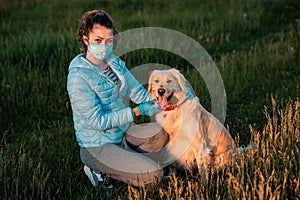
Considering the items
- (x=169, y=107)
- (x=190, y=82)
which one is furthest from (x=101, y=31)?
(x=190, y=82)

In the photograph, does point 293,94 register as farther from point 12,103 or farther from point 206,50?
point 12,103

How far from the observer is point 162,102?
485 centimetres

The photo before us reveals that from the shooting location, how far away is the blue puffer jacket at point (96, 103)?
4711 mm

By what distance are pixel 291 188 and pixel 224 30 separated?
24.2ft

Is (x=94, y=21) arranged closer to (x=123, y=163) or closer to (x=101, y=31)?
(x=101, y=31)

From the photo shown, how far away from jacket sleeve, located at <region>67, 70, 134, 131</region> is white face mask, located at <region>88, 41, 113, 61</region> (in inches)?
10.0

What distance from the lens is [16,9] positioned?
1338cm

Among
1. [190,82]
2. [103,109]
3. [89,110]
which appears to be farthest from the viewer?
[190,82]

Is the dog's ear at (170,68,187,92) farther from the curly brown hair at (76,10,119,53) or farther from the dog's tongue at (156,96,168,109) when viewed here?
the curly brown hair at (76,10,119,53)

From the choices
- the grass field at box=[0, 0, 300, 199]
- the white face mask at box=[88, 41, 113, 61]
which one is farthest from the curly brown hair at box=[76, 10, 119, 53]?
the grass field at box=[0, 0, 300, 199]

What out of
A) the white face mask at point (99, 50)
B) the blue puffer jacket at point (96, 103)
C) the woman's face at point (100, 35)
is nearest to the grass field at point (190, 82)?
the blue puffer jacket at point (96, 103)

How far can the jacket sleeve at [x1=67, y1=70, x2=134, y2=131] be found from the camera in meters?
4.70

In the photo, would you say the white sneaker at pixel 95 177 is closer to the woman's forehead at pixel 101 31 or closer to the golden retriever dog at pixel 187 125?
the golden retriever dog at pixel 187 125

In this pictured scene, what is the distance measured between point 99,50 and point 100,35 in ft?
0.48
